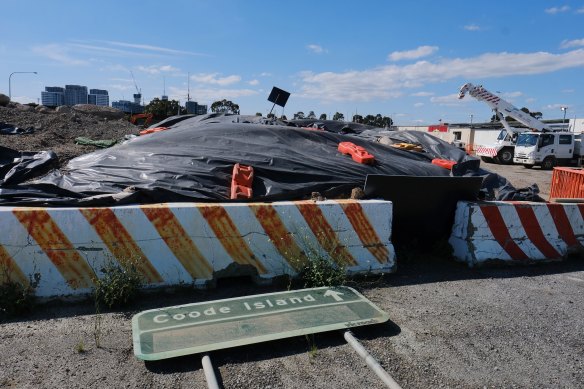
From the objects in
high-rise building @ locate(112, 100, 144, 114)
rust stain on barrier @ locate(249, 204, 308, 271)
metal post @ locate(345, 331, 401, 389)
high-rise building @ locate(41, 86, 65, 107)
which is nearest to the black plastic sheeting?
rust stain on barrier @ locate(249, 204, 308, 271)

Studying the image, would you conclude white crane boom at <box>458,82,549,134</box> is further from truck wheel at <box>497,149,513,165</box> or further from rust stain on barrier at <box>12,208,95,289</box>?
rust stain on barrier at <box>12,208,95,289</box>

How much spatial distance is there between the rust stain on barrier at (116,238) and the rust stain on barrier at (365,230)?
6.59 ft

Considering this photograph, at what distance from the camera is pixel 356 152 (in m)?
6.15

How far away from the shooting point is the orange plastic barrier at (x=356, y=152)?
5.94m

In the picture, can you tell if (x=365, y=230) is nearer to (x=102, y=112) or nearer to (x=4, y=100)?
(x=4, y=100)

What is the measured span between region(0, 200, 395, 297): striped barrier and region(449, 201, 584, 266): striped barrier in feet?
3.56

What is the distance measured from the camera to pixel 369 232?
455 centimetres

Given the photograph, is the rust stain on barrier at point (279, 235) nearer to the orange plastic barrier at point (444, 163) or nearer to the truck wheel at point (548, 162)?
the orange plastic barrier at point (444, 163)

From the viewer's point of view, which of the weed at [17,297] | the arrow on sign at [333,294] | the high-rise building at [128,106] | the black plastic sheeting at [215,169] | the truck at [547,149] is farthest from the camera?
the high-rise building at [128,106]

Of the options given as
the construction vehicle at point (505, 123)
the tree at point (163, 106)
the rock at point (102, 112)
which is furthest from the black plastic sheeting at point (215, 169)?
the tree at point (163, 106)

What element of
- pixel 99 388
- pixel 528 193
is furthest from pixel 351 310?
pixel 528 193

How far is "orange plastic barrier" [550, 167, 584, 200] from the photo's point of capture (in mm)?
7988

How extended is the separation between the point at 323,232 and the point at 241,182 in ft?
3.81

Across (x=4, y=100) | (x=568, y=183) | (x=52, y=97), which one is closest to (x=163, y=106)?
(x=4, y=100)
